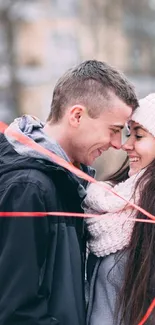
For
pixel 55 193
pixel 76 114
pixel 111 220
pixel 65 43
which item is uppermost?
pixel 76 114

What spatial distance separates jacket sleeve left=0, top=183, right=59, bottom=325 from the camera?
2004 millimetres

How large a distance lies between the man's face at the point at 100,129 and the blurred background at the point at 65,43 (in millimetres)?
12997

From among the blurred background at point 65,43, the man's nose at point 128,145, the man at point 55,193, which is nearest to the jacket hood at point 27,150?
the man at point 55,193

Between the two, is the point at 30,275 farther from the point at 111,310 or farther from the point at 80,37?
the point at 80,37

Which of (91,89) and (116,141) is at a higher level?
(91,89)

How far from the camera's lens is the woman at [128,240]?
218 centimetres

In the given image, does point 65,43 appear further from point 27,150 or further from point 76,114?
point 27,150

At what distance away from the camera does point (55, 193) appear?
209 cm

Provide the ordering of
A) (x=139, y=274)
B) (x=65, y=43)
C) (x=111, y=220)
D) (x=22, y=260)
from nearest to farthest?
1. (x=22, y=260)
2. (x=139, y=274)
3. (x=111, y=220)
4. (x=65, y=43)

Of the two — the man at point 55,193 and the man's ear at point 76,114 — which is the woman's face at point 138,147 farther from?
the man's ear at point 76,114

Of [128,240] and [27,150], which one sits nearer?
[27,150]

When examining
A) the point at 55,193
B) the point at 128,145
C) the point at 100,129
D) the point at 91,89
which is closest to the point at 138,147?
the point at 128,145

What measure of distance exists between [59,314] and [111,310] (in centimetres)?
24

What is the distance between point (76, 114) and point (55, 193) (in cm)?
30
